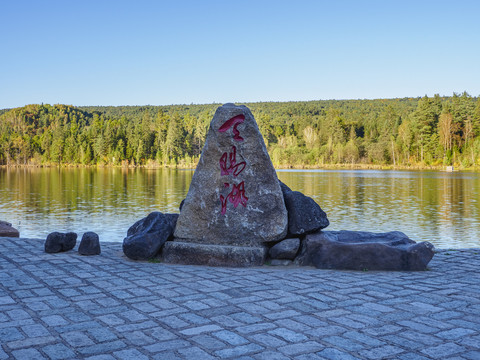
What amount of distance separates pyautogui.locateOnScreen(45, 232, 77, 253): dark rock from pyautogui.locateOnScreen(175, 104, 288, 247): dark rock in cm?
190

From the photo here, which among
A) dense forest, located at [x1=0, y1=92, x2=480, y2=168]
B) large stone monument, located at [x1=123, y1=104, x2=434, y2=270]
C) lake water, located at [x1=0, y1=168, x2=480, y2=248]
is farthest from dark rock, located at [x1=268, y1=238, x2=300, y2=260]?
dense forest, located at [x1=0, y1=92, x2=480, y2=168]

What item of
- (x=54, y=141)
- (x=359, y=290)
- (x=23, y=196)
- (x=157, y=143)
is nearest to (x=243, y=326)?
(x=359, y=290)

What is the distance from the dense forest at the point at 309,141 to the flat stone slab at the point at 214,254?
58978 mm

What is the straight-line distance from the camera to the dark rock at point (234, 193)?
6.80 metres

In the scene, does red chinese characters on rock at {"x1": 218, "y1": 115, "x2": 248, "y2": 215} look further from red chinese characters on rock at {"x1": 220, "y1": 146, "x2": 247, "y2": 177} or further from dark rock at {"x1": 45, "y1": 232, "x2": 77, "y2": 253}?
dark rock at {"x1": 45, "y1": 232, "x2": 77, "y2": 253}

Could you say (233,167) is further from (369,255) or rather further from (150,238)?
(369,255)

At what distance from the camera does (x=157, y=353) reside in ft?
10.6

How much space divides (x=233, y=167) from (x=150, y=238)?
165 centimetres

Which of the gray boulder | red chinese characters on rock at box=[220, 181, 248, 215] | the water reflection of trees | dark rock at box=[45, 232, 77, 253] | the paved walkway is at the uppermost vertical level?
red chinese characters on rock at box=[220, 181, 248, 215]

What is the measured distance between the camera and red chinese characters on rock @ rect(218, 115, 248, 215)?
22.7ft

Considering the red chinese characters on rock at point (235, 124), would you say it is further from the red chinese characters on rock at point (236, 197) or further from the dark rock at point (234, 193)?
the red chinese characters on rock at point (236, 197)

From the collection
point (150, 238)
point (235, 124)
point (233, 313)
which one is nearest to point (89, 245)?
point (150, 238)

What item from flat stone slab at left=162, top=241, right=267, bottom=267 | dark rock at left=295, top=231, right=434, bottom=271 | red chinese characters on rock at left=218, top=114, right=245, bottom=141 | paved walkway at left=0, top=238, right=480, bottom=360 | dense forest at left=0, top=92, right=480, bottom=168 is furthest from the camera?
dense forest at left=0, top=92, right=480, bottom=168

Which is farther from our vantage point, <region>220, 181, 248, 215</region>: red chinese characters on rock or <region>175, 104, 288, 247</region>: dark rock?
<region>220, 181, 248, 215</region>: red chinese characters on rock
